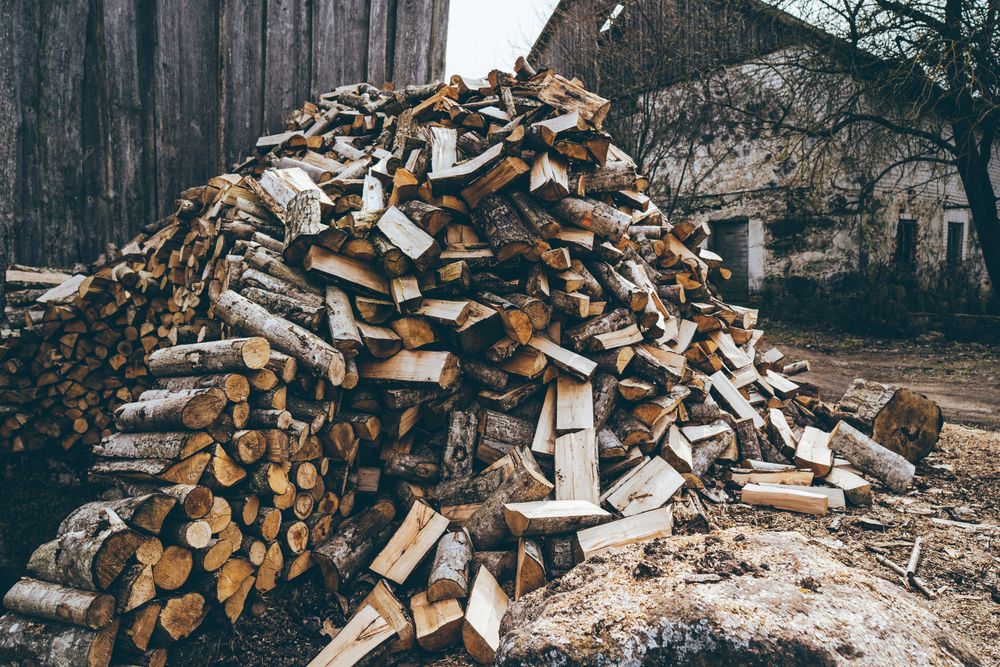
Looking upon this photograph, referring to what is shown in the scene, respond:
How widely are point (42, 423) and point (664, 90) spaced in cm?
1027

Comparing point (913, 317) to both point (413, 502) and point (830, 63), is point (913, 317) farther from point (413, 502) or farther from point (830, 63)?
point (413, 502)

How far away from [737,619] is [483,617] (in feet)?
3.96

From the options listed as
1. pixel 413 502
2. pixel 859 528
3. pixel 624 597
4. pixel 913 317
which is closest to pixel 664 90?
pixel 913 317

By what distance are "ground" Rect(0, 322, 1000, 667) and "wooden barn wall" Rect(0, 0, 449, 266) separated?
2034 millimetres

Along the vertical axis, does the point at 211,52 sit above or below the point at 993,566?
above

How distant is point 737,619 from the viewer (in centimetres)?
183

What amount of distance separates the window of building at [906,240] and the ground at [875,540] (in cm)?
697

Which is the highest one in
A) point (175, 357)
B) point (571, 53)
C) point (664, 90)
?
point (571, 53)

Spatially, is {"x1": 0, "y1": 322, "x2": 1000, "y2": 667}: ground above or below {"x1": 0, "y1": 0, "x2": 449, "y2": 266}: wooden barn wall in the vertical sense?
below

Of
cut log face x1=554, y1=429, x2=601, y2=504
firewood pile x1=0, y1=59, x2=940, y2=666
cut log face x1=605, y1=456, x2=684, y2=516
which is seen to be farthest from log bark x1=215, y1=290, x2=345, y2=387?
cut log face x1=605, y1=456, x2=684, y2=516

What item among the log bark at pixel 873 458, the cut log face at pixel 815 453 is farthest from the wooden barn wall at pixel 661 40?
the log bark at pixel 873 458

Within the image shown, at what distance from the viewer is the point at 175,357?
Answer: 3033 millimetres

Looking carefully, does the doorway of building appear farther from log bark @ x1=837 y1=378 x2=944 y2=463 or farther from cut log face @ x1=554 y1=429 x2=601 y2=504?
cut log face @ x1=554 y1=429 x2=601 y2=504

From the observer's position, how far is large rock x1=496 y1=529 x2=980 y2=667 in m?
1.77
